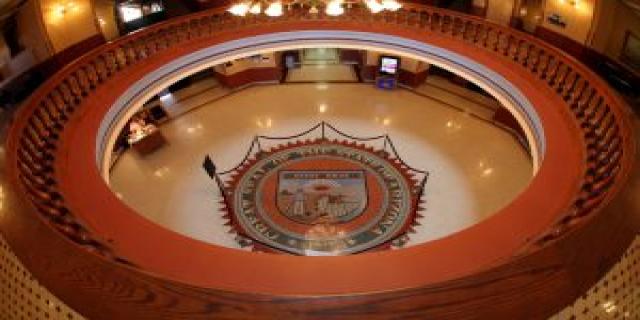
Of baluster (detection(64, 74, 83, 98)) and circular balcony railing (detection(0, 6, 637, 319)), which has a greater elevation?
baluster (detection(64, 74, 83, 98))

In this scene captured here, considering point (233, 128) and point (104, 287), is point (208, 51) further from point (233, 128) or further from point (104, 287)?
point (104, 287)

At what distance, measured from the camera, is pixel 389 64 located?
587 inches

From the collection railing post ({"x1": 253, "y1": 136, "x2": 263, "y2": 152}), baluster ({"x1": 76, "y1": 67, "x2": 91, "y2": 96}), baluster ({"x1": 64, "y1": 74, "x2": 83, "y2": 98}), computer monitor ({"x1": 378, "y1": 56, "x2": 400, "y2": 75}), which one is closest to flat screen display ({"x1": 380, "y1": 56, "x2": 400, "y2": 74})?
computer monitor ({"x1": 378, "y1": 56, "x2": 400, "y2": 75})

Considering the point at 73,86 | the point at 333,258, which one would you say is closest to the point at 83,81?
the point at 73,86

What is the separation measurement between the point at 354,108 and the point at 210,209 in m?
4.81

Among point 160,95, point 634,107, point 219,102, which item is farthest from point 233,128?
point 634,107

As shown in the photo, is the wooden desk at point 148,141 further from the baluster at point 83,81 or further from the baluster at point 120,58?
the baluster at point 83,81

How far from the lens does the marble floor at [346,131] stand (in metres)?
11.3

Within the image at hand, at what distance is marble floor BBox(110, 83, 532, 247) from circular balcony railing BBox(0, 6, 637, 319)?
8.27 feet

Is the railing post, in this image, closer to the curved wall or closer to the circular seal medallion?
the circular seal medallion

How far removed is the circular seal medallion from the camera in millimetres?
10875

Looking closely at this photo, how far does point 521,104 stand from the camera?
10.0 meters

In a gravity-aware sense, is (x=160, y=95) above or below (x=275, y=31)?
below

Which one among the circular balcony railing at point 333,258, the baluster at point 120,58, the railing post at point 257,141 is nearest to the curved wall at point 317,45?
the circular balcony railing at point 333,258
